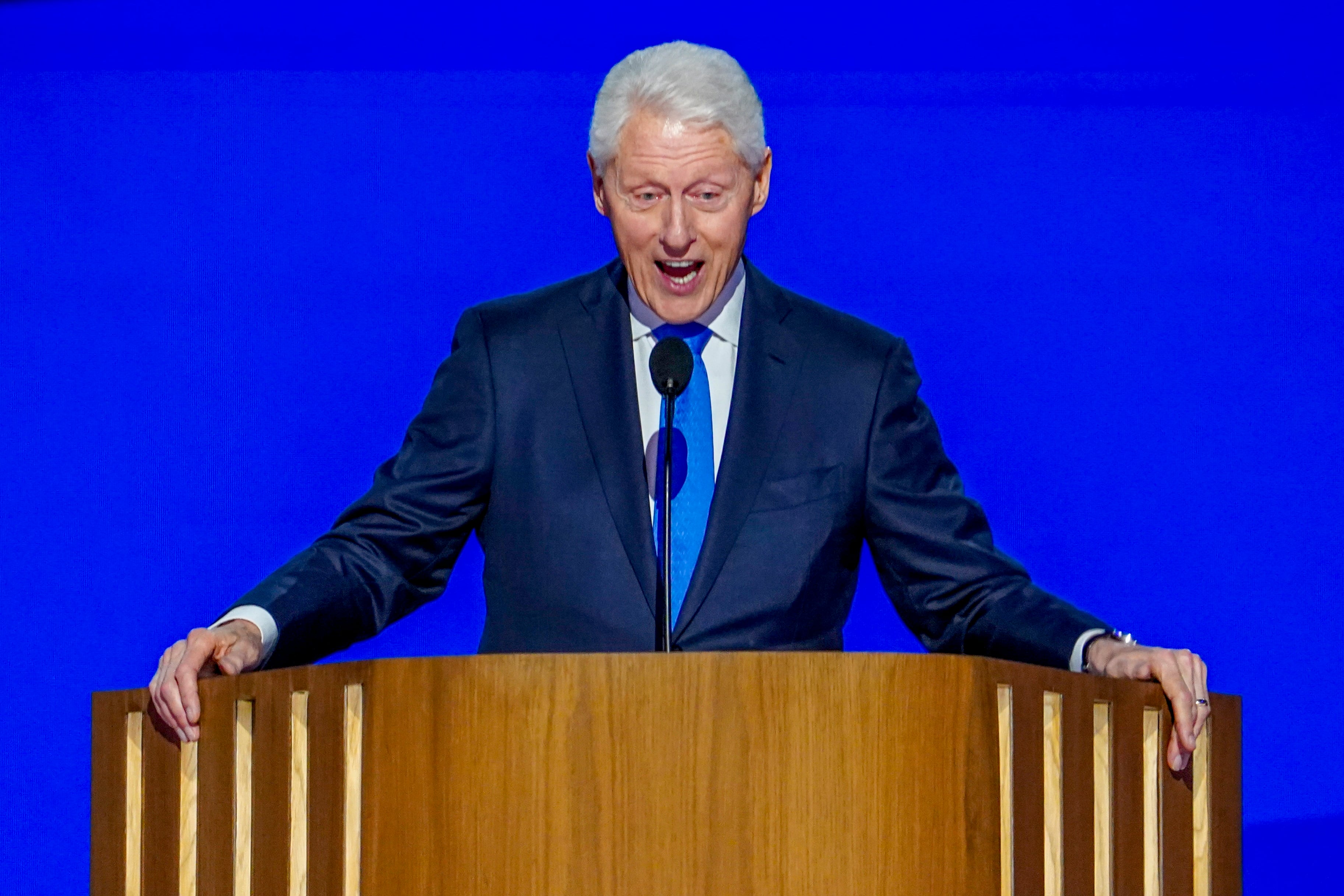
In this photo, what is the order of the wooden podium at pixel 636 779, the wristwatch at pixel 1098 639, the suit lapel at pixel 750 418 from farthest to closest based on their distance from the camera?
the suit lapel at pixel 750 418
the wristwatch at pixel 1098 639
the wooden podium at pixel 636 779

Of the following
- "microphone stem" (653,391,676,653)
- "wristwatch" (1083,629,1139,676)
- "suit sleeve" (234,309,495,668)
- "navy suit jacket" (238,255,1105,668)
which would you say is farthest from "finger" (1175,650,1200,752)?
"suit sleeve" (234,309,495,668)

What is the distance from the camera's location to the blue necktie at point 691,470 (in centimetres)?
215

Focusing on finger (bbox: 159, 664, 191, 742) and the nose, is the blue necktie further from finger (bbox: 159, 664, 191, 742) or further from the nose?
finger (bbox: 159, 664, 191, 742)

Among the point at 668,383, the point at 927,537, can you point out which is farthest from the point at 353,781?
the point at 927,537

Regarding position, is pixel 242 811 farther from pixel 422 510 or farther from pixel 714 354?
pixel 714 354

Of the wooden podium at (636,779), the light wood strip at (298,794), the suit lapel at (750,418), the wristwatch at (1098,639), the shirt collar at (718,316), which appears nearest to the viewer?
the wooden podium at (636,779)

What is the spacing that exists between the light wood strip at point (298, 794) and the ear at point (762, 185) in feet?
2.95

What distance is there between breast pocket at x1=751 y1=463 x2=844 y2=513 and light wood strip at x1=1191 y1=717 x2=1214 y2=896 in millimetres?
559

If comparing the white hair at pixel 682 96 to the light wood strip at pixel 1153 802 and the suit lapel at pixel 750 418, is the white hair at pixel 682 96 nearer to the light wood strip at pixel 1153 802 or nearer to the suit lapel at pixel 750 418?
the suit lapel at pixel 750 418

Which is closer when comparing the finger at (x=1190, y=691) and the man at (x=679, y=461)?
the finger at (x=1190, y=691)

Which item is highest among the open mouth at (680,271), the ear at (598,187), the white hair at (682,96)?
the white hair at (682,96)

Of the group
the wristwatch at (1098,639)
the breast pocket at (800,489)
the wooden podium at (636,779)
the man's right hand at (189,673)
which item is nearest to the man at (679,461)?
the breast pocket at (800,489)

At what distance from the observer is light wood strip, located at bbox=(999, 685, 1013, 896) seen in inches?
62.1

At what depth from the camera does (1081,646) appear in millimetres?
1856
